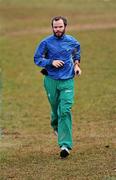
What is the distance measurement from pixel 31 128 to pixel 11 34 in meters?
23.3

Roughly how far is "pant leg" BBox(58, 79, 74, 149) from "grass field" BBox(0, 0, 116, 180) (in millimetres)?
257

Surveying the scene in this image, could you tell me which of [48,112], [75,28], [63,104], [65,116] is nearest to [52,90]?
[63,104]

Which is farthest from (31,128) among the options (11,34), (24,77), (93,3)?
(93,3)

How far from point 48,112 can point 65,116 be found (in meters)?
5.59

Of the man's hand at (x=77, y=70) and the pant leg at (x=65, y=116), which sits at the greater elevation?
the man's hand at (x=77, y=70)

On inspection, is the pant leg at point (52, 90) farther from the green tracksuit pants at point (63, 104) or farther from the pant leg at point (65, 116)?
the pant leg at point (65, 116)

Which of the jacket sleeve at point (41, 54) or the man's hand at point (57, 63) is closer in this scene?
the man's hand at point (57, 63)

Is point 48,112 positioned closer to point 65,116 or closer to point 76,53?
point 76,53

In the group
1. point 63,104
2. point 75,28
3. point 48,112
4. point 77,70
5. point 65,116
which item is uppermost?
point 77,70

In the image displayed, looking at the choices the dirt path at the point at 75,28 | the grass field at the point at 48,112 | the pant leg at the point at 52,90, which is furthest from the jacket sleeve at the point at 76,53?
the dirt path at the point at 75,28

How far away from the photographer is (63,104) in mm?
10492

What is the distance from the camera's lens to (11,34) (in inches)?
1453

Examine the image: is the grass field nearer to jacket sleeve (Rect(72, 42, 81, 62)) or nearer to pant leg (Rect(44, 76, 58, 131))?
pant leg (Rect(44, 76, 58, 131))

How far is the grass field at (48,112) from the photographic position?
31.9 feet
